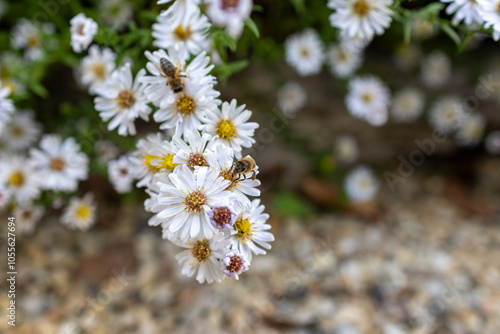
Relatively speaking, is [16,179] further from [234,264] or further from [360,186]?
[360,186]

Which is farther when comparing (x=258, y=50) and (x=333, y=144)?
(x=333, y=144)

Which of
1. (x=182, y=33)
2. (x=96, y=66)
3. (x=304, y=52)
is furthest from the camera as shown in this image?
(x=304, y=52)

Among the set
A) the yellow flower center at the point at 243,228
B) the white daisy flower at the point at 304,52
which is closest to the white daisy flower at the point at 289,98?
the white daisy flower at the point at 304,52

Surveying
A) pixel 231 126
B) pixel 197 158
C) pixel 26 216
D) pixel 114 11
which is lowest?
pixel 197 158

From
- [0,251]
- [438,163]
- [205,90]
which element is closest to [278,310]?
[205,90]

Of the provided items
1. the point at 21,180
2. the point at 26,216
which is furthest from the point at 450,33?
the point at 26,216

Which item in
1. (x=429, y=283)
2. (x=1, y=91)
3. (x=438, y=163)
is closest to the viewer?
(x=1, y=91)

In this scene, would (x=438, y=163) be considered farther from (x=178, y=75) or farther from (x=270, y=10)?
(x=178, y=75)
